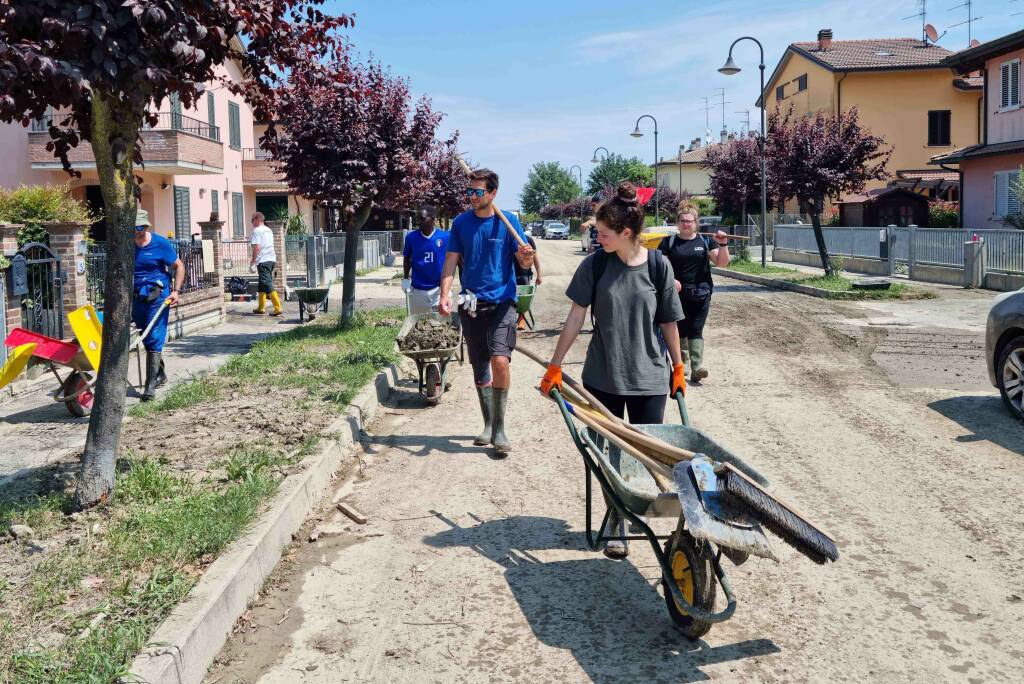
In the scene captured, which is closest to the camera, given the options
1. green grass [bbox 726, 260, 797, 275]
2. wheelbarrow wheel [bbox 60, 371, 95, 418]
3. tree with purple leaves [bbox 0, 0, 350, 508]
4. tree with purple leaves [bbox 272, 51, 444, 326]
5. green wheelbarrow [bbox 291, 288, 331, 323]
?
tree with purple leaves [bbox 0, 0, 350, 508]

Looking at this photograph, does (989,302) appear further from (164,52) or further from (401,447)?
(164,52)

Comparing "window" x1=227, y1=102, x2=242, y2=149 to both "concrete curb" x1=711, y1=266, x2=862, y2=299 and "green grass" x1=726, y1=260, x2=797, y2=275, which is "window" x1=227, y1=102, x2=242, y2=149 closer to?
"concrete curb" x1=711, y1=266, x2=862, y2=299

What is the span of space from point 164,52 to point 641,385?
3.18 m

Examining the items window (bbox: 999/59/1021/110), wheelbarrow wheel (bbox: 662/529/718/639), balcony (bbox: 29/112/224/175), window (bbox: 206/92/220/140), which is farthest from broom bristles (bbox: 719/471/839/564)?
window (bbox: 206/92/220/140)

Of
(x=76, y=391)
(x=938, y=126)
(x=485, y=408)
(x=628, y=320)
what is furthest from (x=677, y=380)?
(x=938, y=126)

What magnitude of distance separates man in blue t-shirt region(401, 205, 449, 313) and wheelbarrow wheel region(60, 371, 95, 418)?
382 cm

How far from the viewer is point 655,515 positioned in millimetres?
4281

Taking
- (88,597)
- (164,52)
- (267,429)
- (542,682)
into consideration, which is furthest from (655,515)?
(267,429)

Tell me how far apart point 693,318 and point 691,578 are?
19.7ft

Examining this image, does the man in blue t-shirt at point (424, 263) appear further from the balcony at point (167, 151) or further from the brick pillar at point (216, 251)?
the balcony at point (167, 151)

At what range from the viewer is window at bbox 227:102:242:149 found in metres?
38.1

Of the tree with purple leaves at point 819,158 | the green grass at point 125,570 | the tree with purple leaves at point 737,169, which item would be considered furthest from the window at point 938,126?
the green grass at point 125,570

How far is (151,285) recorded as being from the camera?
9.49 m

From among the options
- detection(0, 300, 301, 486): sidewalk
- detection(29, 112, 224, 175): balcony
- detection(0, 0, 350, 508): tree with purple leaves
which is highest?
detection(29, 112, 224, 175): balcony
